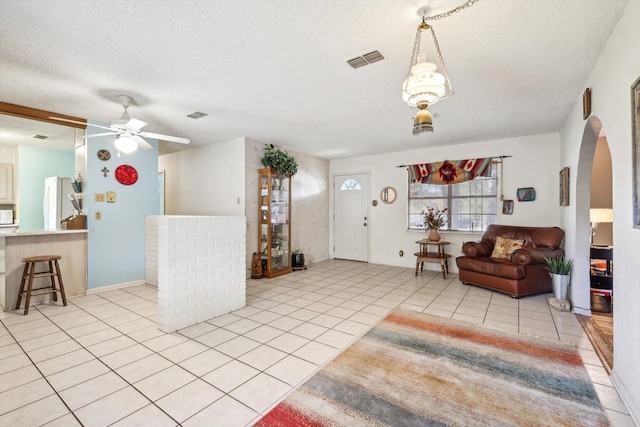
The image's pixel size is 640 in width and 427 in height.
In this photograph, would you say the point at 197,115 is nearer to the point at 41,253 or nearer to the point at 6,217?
the point at 41,253

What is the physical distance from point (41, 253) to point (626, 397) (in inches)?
234

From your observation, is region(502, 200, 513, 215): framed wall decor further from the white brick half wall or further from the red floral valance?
the white brick half wall

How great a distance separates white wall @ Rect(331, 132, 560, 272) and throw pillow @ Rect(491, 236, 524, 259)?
749mm

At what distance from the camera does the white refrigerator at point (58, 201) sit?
15.0 ft

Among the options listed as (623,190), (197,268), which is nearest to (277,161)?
(197,268)

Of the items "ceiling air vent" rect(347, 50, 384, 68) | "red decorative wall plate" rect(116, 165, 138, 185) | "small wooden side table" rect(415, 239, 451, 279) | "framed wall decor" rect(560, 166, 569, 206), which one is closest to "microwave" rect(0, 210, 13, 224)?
"red decorative wall plate" rect(116, 165, 138, 185)

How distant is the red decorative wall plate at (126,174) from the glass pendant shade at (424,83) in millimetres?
4487

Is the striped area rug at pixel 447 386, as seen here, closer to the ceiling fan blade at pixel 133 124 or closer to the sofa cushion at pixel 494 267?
the sofa cushion at pixel 494 267

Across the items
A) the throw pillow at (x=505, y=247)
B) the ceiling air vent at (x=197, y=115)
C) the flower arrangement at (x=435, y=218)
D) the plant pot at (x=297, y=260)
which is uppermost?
the ceiling air vent at (x=197, y=115)

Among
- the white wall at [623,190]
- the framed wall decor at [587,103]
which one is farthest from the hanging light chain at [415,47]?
the framed wall decor at [587,103]

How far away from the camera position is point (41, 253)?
12.3ft

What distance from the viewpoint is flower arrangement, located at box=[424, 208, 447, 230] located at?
17.6 ft

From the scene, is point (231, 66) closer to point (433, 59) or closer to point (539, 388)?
point (433, 59)

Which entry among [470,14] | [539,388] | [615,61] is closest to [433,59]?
→ [470,14]
